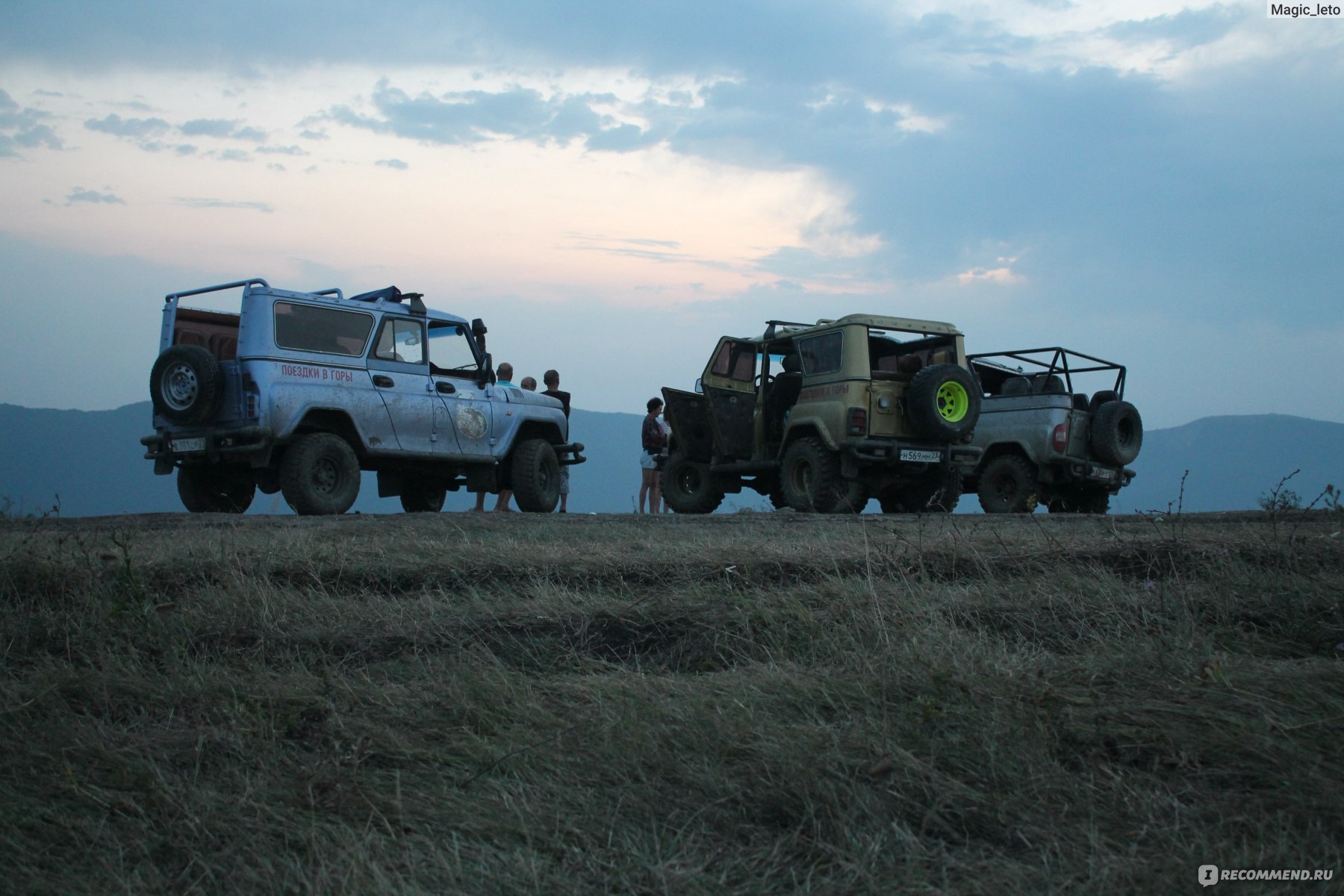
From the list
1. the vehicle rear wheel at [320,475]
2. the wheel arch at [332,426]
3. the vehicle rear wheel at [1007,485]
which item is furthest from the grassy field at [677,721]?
the vehicle rear wheel at [1007,485]

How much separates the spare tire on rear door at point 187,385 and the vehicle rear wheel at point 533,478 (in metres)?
3.46

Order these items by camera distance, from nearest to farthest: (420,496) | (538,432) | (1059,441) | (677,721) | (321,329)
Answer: (677,721)
(321,329)
(420,496)
(538,432)
(1059,441)

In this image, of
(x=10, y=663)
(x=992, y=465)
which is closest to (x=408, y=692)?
(x=10, y=663)

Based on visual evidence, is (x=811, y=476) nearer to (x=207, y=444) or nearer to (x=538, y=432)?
(x=538, y=432)

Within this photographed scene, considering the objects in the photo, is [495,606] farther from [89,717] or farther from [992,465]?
[992,465]

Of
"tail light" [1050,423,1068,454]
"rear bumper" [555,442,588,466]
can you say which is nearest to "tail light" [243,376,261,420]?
"rear bumper" [555,442,588,466]

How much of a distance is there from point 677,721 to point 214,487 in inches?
359

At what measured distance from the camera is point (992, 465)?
512 inches

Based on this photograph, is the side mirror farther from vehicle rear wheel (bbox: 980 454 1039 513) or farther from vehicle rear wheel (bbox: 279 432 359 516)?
vehicle rear wheel (bbox: 980 454 1039 513)

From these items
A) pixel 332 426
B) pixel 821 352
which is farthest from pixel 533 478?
pixel 821 352

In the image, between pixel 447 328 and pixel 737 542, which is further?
pixel 447 328

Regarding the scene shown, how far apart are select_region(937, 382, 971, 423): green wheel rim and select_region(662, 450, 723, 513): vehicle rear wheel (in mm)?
3175

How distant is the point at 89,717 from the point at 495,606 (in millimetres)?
1557

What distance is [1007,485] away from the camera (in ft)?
43.0
